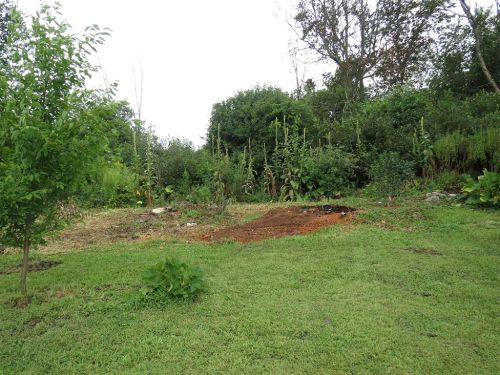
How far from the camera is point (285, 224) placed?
6816 millimetres

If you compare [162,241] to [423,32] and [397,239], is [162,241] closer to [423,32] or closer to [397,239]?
[397,239]

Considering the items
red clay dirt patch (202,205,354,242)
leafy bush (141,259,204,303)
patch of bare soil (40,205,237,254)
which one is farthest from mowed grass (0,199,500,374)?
patch of bare soil (40,205,237,254)

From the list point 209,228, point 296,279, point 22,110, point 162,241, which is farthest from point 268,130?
point 22,110

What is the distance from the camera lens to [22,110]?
3.44 metres

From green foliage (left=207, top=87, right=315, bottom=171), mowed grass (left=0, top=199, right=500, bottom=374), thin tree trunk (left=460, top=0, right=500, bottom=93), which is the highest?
thin tree trunk (left=460, top=0, right=500, bottom=93)

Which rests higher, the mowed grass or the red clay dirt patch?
the red clay dirt patch

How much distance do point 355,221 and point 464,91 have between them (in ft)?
34.6

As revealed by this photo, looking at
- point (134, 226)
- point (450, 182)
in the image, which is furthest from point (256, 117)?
point (134, 226)

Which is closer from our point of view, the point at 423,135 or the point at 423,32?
the point at 423,135

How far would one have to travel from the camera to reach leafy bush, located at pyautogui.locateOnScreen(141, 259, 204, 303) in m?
3.67

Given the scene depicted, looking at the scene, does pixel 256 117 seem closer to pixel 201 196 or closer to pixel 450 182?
pixel 201 196

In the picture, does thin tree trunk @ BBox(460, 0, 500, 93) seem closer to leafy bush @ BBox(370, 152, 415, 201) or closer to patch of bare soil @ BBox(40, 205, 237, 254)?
leafy bush @ BBox(370, 152, 415, 201)

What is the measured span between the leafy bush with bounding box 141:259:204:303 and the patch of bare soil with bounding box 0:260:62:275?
192 cm

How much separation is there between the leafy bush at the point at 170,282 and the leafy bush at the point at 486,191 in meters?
5.55
